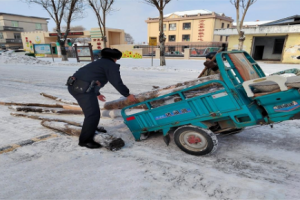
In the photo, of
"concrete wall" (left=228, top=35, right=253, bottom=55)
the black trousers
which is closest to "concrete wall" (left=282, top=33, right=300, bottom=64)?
"concrete wall" (left=228, top=35, right=253, bottom=55)

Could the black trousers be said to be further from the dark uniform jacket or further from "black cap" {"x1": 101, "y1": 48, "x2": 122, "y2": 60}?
"black cap" {"x1": 101, "y1": 48, "x2": 122, "y2": 60}

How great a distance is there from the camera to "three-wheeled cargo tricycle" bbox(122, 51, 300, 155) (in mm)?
2312

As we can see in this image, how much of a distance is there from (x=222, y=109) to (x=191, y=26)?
41522 millimetres

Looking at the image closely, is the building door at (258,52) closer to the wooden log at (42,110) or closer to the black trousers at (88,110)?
the wooden log at (42,110)

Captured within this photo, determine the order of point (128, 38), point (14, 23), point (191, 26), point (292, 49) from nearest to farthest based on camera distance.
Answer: point (292, 49) → point (191, 26) → point (14, 23) → point (128, 38)

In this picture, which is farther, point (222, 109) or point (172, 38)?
point (172, 38)

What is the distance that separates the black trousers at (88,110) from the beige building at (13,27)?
63.5m

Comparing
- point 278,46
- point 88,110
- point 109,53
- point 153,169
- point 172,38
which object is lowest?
point 153,169

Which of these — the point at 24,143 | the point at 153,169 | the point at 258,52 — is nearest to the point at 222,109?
the point at 153,169

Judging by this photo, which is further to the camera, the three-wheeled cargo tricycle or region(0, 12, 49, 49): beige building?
region(0, 12, 49, 49): beige building

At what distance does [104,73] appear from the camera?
2891 millimetres

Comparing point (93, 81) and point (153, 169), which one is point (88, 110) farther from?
point (153, 169)

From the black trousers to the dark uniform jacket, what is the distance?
0.24 metres

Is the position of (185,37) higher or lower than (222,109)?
higher
